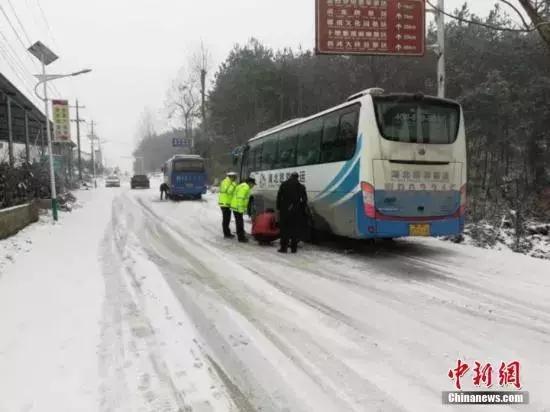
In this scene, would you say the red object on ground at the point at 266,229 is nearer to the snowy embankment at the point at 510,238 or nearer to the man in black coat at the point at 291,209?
the man in black coat at the point at 291,209

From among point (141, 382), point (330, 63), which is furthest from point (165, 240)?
point (330, 63)

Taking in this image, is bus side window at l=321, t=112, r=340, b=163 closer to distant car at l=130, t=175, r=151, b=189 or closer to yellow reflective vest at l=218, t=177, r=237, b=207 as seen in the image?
yellow reflective vest at l=218, t=177, r=237, b=207

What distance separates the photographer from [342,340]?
14.7 feet

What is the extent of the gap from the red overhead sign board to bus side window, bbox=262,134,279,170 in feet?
9.26

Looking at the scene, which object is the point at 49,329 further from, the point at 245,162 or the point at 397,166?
the point at 245,162

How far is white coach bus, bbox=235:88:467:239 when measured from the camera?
8.16 m

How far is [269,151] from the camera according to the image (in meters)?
13.5

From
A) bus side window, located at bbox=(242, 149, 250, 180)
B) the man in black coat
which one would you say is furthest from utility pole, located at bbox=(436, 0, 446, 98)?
bus side window, located at bbox=(242, 149, 250, 180)

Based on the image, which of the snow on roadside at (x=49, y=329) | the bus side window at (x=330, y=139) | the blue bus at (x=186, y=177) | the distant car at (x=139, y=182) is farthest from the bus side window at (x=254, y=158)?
the distant car at (x=139, y=182)

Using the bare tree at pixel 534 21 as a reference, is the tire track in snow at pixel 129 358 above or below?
below

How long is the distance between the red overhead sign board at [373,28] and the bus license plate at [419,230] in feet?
21.2

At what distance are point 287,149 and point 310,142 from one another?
5.07ft

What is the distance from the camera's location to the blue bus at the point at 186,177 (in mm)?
27250

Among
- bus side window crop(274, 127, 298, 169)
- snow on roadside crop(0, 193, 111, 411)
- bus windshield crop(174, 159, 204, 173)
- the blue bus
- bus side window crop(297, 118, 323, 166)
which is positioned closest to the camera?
snow on roadside crop(0, 193, 111, 411)
